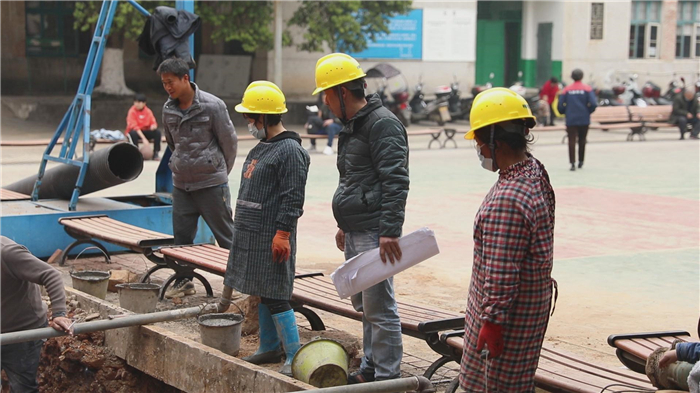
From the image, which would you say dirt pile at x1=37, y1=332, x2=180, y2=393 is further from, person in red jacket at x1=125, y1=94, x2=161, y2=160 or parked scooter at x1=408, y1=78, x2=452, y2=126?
parked scooter at x1=408, y1=78, x2=452, y2=126

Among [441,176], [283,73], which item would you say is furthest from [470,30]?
[441,176]

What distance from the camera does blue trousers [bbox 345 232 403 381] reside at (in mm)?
4691

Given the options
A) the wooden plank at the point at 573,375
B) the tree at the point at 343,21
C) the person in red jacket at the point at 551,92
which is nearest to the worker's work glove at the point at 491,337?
the wooden plank at the point at 573,375

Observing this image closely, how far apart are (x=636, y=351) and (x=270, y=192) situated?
6.77ft

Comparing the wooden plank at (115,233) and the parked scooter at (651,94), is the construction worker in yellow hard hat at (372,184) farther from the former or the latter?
the parked scooter at (651,94)

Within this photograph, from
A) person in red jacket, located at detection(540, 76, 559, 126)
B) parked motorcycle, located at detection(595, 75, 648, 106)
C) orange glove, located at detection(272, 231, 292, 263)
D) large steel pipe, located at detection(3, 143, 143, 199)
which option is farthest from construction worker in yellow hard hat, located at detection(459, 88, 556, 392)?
parked motorcycle, located at detection(595, 75, 648, 106)

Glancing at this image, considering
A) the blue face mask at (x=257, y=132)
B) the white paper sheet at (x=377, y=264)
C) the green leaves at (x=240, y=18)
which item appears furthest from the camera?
the green leaves at (x=240, y=18)

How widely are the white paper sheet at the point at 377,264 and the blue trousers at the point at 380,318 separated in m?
0.17

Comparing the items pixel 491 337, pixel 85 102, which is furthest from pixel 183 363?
pixel 85 102

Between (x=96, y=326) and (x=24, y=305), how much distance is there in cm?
42

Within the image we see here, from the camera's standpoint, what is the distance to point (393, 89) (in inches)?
1096

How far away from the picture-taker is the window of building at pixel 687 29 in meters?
34.6

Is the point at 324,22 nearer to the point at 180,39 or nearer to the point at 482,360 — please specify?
the point at 180,39

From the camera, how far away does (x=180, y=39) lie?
8.05m
